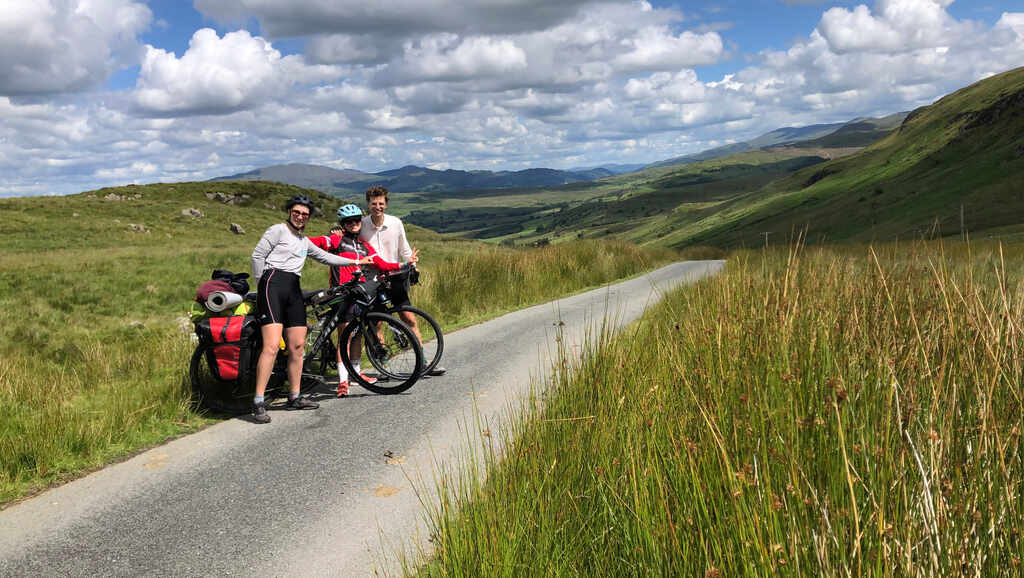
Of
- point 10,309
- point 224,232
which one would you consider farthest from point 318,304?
point 224,232

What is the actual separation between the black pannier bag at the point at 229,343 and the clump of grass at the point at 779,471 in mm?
3942

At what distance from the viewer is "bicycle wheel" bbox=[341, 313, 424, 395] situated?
23.4 feet

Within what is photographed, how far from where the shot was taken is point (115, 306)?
824 inches

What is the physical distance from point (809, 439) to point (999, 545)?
74cm

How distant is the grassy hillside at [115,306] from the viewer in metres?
5.19

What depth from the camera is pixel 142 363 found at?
7398 millimetres

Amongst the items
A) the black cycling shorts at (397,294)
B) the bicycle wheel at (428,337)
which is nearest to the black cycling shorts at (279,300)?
the bicycle wheel at (428,337)

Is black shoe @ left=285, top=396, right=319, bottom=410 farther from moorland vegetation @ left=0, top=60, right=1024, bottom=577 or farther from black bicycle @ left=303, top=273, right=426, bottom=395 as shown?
moorland vegetation @ left=0, top=60, right=1024, bottom=577

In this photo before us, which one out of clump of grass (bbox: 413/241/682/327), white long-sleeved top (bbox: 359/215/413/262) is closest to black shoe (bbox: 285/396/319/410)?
white long-sleeved top (bbox: 359/215/413/262)

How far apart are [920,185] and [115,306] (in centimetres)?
10843

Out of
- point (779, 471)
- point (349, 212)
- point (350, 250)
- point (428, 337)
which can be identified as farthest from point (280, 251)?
point (779, 471)

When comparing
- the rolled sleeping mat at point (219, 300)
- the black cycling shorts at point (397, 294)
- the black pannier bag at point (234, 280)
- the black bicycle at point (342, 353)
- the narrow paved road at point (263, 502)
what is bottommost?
the narrow paved road at point (263, 502)

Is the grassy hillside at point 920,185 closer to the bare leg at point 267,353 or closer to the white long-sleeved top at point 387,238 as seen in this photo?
the white long-sleeved top at point 387,238

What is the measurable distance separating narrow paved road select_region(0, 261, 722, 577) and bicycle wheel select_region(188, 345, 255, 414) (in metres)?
0.57
